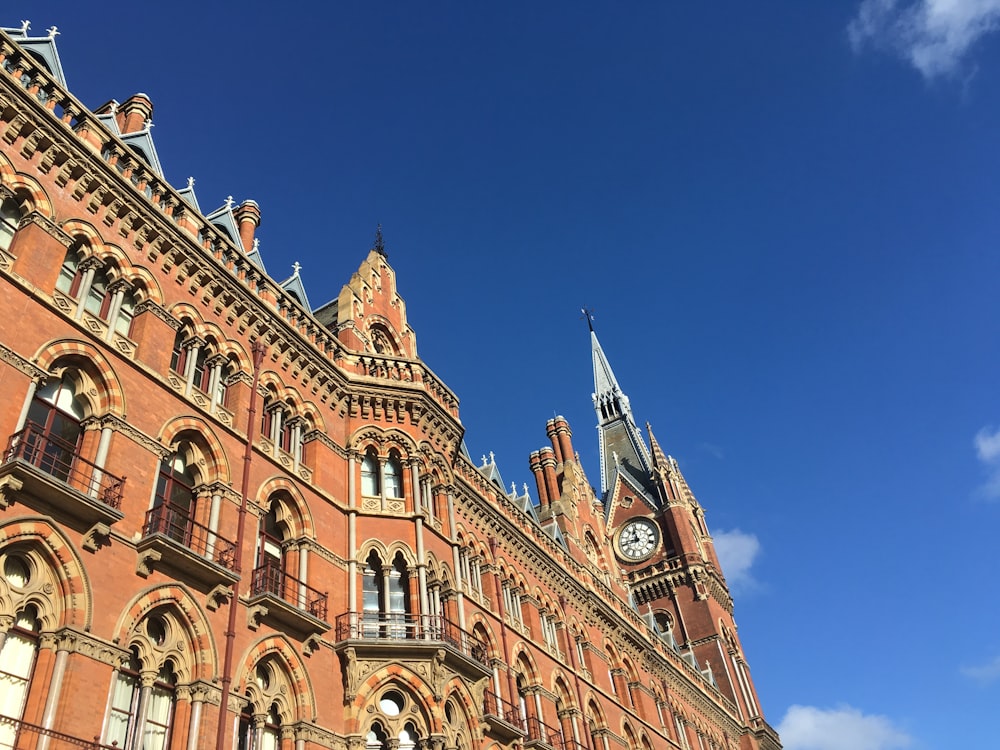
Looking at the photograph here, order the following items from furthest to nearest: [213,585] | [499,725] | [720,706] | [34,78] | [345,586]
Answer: [720,706] < [499,725] < [345,586] < [34,78] < [213,585]

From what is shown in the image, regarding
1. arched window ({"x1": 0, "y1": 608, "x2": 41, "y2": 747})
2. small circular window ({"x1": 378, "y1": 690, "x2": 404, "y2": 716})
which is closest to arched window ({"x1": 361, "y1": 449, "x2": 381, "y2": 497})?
small circular window ({"x1": 378, "y1": 690, "x2": 404, "y2": 716})

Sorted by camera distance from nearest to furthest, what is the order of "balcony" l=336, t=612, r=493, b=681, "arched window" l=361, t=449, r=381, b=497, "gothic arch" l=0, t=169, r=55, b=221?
1. "gothic arch" l=0, t=169, r=55, b=221
2. "balcony" l=336, t=612, r=493, b=681
3. "arched window" l=361, t=449, r=381, b=497

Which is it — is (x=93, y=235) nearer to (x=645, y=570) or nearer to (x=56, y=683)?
(x=56, y=683)

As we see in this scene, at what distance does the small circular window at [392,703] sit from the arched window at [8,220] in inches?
527

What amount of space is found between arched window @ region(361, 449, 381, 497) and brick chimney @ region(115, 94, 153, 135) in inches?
477

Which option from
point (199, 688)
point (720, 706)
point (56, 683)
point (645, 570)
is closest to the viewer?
point (56, 683)

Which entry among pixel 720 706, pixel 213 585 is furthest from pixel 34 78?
pixel 720 706

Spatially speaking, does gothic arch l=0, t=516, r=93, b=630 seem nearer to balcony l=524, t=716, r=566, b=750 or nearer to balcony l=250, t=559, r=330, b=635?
balcony l=250, t=559, r=330, b=635

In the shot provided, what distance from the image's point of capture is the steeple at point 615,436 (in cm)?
7469

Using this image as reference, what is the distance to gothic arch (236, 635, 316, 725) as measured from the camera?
18719mm

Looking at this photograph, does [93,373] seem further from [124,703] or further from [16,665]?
[124,703]

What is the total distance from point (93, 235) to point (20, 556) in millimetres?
8001

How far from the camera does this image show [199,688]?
56.3 ft

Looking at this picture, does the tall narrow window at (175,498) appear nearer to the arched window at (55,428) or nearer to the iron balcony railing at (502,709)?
the arched window at (55,428)
